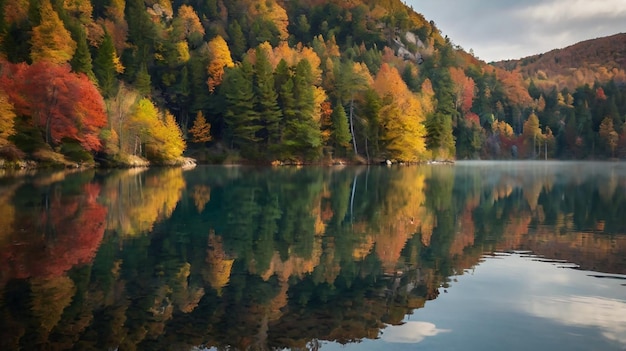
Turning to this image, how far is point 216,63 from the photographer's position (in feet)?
302

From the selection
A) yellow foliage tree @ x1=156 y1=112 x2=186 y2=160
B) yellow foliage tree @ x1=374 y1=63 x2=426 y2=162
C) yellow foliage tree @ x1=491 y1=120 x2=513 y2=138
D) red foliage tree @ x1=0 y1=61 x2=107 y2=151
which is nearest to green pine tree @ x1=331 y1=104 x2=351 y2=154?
yellow foliage tree @ x1=374 y1=63 x2=426 y2=162

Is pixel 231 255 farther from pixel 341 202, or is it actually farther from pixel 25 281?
pixel 341 202

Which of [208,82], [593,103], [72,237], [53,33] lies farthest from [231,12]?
[72,237]

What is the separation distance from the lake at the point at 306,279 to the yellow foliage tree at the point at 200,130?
2469 inches

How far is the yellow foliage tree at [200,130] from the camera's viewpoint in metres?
84.7

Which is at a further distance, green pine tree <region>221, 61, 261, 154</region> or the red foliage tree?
Result: green pine tree <region>221, 61, 261, 154</region>

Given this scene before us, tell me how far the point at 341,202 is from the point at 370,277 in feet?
49.5

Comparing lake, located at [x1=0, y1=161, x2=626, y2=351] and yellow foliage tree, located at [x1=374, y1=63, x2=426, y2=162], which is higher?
yellow foliage tree, located at [x1=374, y1=63, x2=426, y2=162]

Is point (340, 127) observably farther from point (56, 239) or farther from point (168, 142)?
point (56, 239)

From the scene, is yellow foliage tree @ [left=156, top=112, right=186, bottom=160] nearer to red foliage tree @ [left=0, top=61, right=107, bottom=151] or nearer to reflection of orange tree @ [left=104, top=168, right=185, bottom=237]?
red foliage tree @ [left=0, top=61, right=107, bottom=151]

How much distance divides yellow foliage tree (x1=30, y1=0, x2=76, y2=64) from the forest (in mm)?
183

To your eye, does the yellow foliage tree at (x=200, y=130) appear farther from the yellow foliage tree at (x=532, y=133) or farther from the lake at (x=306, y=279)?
the yellow foliage tree at (x=532, y=133)

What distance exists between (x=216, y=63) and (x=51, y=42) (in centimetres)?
3058

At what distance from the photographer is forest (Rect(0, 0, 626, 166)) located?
55969mm
